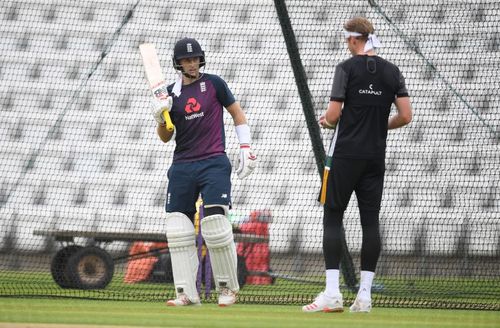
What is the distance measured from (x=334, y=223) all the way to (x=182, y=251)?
1.09m

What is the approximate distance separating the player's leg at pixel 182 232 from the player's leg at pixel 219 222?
12 cm

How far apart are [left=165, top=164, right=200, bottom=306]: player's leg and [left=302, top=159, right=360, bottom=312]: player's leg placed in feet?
2.93

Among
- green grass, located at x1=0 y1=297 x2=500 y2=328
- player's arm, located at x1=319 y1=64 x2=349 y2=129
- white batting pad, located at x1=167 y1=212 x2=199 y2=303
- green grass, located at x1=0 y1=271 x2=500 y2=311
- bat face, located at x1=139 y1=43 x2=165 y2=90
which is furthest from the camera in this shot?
green grass, located at x1=0 y1=271 x2=500 y2=311

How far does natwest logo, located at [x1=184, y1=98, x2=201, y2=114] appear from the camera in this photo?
23.4 ft

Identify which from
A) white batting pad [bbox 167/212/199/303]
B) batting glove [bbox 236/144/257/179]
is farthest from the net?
batting glove [bbox 236/144/257/179]

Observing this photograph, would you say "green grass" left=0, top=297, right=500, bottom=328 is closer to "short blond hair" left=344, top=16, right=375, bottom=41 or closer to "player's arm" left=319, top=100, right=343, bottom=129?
"player's arm" left=319, top=100, right=343, bottom=129

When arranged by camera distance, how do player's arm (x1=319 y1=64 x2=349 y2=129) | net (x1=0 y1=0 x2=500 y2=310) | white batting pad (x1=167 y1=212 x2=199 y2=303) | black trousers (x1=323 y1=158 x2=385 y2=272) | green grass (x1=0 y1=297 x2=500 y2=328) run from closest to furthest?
green grass (x1=0 y1=297 x2=500 y2=328) → player's arm (x1=319 y1=64 x2=349 y2=129) → black trousers (x1=323 y1=158 x2=385 y2=272) → white batting pad (x1=167 y1=212 x2=199 y2=303) → net (x1=0 y1=0 x2=500 y2=310)

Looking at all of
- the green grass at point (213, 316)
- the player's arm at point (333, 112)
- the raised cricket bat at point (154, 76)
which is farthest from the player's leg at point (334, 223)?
the raised cricket bat at point (154, 76)

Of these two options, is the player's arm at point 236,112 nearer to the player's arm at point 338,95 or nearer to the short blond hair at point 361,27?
the player's arm at point 338,95

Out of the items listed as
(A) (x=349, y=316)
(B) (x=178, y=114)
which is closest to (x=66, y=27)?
(B) (x=178, y=114)

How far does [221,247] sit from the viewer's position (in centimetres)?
707

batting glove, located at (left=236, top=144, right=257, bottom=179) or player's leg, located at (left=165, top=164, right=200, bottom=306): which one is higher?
batting glove, located at (left=236, top=144, right=257, bottom=179)

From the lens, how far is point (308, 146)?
13500mm

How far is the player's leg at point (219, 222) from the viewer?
701 centimetres
